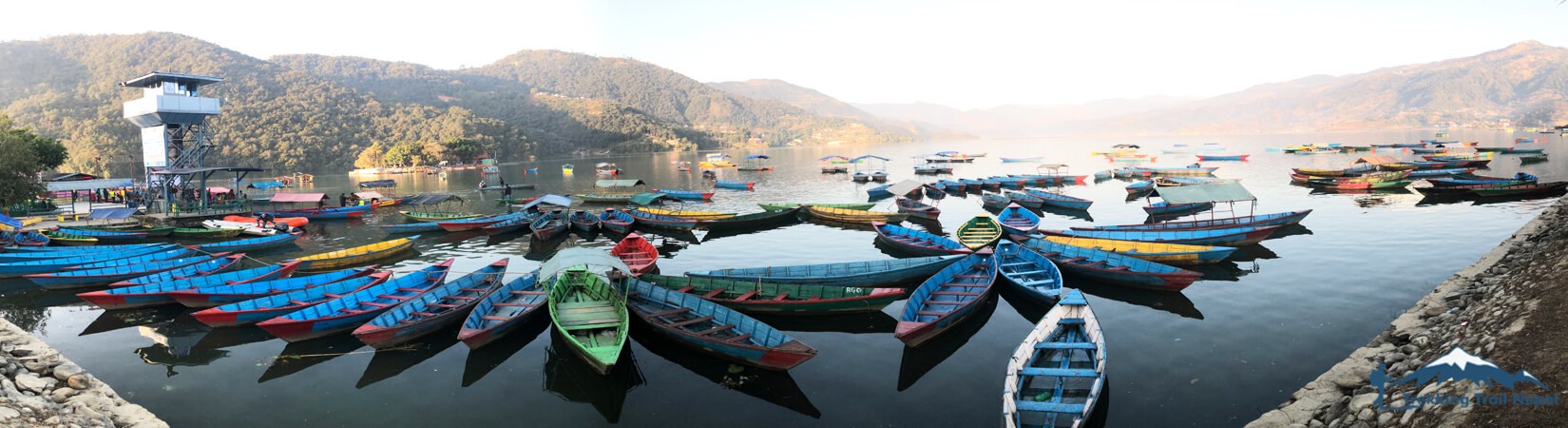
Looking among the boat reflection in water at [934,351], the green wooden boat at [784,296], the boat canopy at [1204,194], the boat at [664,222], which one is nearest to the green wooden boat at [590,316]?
the green wooden boat at [784,296]

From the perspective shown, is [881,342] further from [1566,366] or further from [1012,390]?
[1566,366]

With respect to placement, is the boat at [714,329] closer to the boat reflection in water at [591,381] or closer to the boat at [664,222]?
the boat reflection in water at [591,381]

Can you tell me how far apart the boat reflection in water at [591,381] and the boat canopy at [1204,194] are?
2478 centimetres

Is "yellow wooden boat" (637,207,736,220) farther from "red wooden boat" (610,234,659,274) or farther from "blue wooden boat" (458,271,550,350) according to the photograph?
"blue wooden boat" (458,271,550,350)

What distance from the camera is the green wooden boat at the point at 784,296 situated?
18.3 m

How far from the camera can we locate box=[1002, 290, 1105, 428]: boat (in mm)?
10703

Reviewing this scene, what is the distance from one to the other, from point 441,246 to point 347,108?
147879 mm

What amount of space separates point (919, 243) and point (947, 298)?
9.33 m

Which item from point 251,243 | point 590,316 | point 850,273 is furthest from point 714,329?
point 251,243

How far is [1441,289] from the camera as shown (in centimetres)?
1847

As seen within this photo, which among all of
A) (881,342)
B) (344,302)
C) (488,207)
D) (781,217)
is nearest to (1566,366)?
(881,342)

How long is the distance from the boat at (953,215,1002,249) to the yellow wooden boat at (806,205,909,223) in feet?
24.3

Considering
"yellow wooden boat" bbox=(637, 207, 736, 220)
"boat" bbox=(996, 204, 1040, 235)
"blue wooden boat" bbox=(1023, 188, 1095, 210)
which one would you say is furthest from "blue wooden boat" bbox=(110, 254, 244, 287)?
"blue wooden boat" bbox=(1023, 188, 1095, 210)

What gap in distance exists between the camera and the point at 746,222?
128ft
